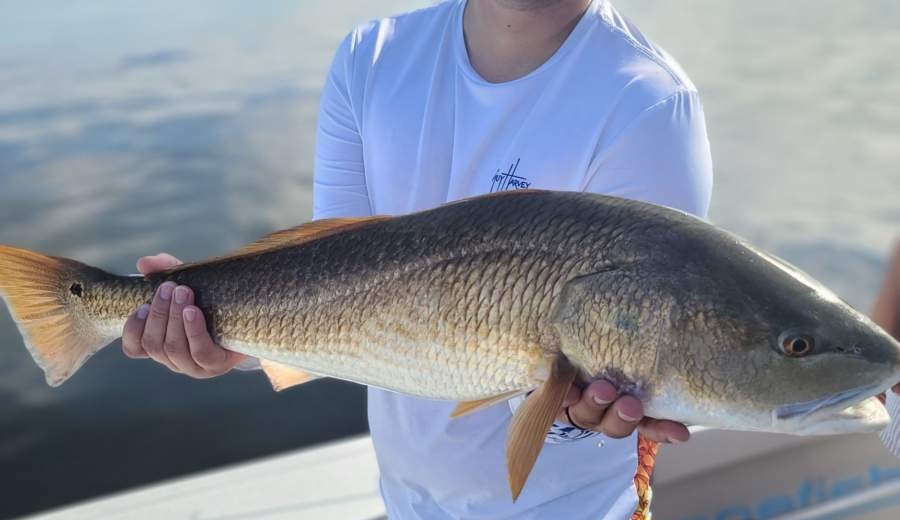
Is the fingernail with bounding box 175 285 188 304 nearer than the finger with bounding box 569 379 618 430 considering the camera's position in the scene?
No

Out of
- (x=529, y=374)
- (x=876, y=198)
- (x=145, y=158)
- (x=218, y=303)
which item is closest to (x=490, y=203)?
(x=529, y=374)

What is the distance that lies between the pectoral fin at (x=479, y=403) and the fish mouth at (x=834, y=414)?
44 cm

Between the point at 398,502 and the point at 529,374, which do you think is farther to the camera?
the point at 398,502

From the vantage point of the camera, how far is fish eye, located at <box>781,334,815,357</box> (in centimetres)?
130

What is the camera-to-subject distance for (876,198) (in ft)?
29.1

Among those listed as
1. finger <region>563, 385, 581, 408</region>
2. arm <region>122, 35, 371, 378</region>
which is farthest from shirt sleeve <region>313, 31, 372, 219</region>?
finger <region>563, 385, 581, 408</region>

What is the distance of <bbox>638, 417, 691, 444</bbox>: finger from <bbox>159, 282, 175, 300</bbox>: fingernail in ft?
3.24

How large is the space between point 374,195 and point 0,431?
12.7 feet

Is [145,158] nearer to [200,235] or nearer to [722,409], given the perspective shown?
[200,235]

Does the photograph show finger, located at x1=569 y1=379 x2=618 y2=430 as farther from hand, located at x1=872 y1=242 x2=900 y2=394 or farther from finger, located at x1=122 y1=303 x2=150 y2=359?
hand, located at x1=872 y1=242 x2=900 y2=394

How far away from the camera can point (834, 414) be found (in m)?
1.30

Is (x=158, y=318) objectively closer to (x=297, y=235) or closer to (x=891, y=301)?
(x=297, y=235)

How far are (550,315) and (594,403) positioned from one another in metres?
0.17

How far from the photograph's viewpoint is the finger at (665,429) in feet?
4.77
